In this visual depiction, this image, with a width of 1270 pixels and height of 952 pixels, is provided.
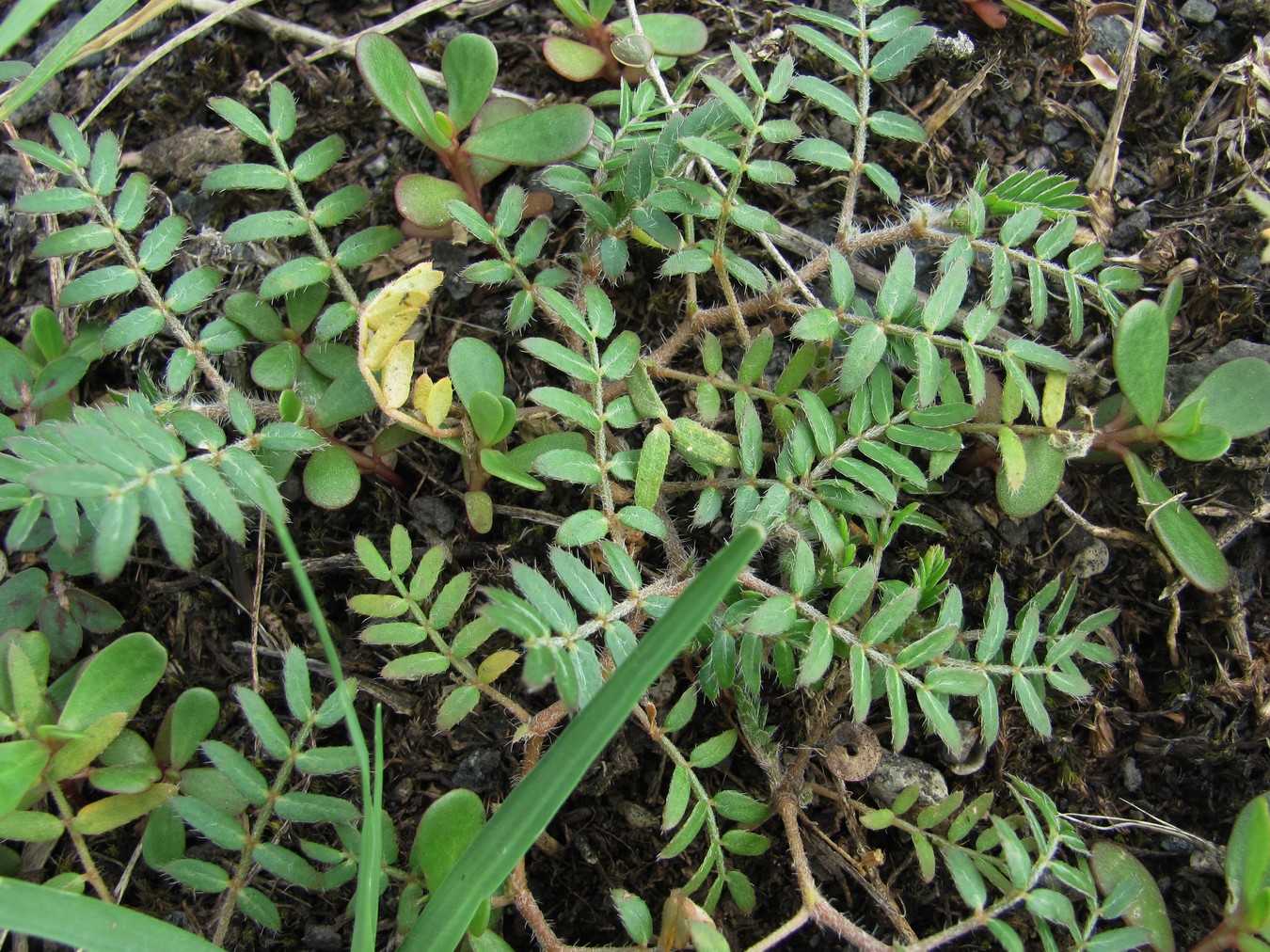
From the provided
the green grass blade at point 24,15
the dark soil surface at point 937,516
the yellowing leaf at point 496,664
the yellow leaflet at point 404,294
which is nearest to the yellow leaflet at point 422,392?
the yellow leaflet at point 404,294

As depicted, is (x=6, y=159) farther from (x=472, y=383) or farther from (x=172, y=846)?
(x=172, y=846)

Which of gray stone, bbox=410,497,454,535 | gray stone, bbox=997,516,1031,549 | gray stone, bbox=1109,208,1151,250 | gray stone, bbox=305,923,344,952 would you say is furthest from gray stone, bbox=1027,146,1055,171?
gray stone, bbox=305,923,344,952

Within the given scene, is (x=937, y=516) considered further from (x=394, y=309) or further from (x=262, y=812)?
(x=262, y=812)

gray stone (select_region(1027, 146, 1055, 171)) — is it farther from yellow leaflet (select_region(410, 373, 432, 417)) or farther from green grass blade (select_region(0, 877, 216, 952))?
green grass blade (select_region(0, 877, 216, 952))

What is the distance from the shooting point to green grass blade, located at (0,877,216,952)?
65.6 inches

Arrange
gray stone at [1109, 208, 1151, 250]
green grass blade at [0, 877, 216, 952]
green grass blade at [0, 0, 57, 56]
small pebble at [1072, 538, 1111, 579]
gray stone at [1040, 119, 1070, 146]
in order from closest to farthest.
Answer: green grass blade at [0, 877, 216, 952], green grass blade at [0, 0, 57, 56], small pebble at [1072, 538, 1111, 579], gray stone at [1109, 208, 1151, 250], gray stone at [1040, 119, 1070, 146]

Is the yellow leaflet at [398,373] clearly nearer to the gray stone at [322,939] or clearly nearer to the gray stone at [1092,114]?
the gray stone at [322,939]

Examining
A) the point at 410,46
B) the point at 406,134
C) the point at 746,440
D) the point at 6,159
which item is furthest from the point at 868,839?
the point at 6,159

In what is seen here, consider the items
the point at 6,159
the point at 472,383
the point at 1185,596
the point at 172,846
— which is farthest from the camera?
the point at 6,159

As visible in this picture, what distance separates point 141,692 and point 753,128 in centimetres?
194

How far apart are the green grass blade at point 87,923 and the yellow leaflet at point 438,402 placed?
46.0 inches

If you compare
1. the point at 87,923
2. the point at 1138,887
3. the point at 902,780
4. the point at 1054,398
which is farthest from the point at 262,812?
the point at 1054,398

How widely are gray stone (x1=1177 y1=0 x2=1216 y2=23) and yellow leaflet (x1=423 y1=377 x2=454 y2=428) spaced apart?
8.17ft

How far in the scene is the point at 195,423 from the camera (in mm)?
1938
